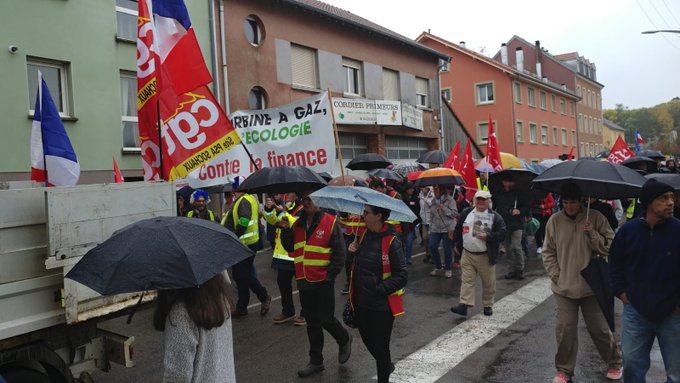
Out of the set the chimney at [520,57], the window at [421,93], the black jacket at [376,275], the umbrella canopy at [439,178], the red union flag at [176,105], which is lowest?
the black jacket at [376,275]

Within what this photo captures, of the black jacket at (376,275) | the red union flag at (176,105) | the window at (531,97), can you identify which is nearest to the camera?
the black jacket at (376,275)

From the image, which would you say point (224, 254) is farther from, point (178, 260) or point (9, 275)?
point (9, 275)

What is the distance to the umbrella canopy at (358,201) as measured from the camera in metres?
4.43

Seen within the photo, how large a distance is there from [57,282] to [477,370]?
3.71 metres

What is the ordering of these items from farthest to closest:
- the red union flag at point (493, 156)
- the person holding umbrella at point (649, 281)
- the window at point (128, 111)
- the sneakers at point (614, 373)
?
the window at point (128, 111) < the red union flag at point (493, 156) < the sneakers at point (614, 373) < the person holding umbrella at point (649, 281)

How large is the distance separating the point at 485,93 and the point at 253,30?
25741mm

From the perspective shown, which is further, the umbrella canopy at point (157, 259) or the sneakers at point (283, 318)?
the sneakers at point (283, 318)

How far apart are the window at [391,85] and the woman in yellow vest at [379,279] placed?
748 inches

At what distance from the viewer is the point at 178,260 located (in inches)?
103

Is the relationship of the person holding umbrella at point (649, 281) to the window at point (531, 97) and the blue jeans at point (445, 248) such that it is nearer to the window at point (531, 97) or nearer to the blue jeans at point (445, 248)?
the blue jeans at point (445, 248)

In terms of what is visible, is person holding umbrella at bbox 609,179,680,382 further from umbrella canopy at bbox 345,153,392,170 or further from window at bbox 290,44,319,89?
window at bbox 290,44,319,89

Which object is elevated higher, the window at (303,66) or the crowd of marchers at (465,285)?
the window at (303,66)

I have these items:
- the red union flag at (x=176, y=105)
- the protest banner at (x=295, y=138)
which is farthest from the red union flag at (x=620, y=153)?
the red union flag at (x=176, y=105)

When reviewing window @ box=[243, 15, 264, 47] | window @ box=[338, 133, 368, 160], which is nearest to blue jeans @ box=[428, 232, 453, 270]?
window @ box=[243, 15, 264, 47]
